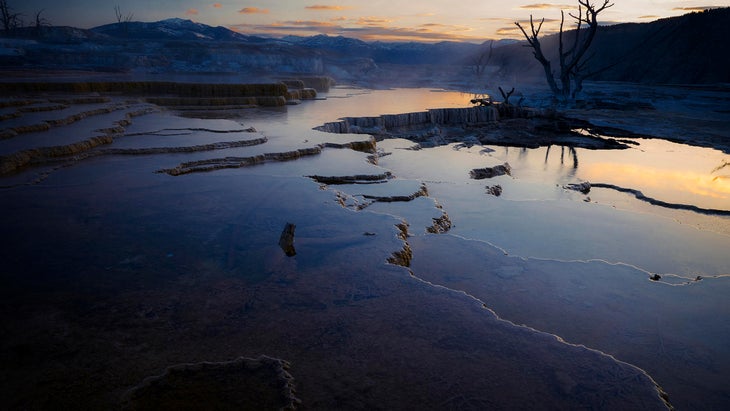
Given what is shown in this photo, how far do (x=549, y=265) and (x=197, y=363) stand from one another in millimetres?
2751

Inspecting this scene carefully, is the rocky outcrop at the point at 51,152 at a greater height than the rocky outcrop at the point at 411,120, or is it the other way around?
the rocky outcrop at the point at 411,120

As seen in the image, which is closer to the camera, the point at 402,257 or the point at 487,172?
the point at 402,257

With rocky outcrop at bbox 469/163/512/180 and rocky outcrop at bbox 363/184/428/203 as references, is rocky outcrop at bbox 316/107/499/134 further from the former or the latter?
rocky outcrop at bbox 363/184/428/203

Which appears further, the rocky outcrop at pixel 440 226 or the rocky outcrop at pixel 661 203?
the rocky outcrop at pixel 661 203

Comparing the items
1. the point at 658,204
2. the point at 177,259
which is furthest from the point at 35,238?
the point at 658,204

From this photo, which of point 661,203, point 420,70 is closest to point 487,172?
point 661,203

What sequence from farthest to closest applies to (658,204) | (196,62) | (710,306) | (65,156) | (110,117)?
(196,62) → (110,117) → (658,204) → (65,156) → (710,306)

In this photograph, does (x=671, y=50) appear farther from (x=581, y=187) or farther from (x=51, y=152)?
(x=51, y=152)

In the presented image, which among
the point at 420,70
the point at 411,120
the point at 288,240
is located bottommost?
the point at 288,240

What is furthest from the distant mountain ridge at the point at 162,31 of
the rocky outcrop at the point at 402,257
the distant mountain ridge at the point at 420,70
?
the rocky outcrop at the point at 402,257

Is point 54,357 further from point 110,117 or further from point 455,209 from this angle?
point 110,117

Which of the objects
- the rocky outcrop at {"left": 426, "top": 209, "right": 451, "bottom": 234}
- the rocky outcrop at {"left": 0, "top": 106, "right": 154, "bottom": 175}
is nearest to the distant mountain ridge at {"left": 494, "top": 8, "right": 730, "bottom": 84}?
the rocky outcrop at {"left": 426, "top": 209, "right": 451, "bottom": 234}

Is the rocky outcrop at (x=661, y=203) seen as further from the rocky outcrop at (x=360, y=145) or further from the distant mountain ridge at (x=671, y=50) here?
the distant mountain ridge at (x=671, y=50)

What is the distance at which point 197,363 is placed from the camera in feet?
5.98
